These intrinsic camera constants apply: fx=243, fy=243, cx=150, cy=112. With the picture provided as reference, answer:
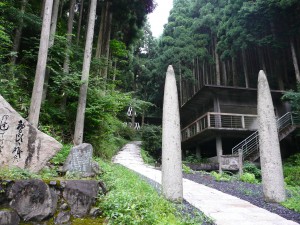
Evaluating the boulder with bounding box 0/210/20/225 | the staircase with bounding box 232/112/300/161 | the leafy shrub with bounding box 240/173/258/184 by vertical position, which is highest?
the staircase with bounding box 232/112/300/161

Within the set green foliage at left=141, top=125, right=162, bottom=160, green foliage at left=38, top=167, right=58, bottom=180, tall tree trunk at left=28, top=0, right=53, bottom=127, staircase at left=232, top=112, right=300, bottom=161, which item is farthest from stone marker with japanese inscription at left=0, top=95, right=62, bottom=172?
green foliage at left=141, top=125, right=162, bottom=160

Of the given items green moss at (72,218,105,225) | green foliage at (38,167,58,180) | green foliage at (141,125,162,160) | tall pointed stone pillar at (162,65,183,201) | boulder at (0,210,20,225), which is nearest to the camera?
boulder at (0,210,20,225)

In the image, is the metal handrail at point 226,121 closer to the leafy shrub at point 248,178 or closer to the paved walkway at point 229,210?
the leafy shrub at point 248,178

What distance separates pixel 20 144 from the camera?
5.22 metres

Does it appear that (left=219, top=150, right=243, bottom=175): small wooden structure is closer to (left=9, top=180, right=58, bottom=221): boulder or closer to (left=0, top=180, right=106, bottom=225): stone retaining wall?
(left=0, top=180, right=106, bottom=225): stone retaining wall

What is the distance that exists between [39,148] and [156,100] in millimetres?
26727

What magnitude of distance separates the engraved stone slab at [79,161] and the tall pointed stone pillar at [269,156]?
4417 mm

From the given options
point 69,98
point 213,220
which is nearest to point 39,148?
point 213,220

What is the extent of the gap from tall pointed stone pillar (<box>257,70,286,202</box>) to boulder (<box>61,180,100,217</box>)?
410cm

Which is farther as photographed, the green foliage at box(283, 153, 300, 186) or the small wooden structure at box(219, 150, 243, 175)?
the green foliage at box(283, 153, 300, 186)

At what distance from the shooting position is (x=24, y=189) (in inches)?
167

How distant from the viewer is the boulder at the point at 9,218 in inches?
149

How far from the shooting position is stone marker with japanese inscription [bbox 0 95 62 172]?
16.6 feet

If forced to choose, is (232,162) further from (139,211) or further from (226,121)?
(226,121)
